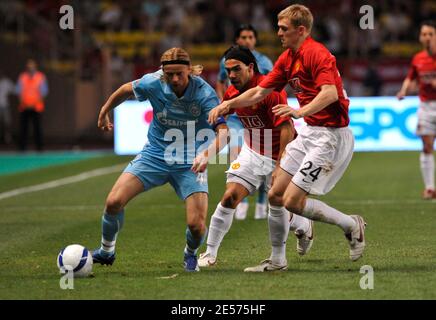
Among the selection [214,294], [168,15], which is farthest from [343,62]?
[214,294]

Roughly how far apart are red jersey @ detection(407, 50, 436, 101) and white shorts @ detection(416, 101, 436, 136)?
117 mm

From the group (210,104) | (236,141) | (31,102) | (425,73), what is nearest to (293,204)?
(210,104)

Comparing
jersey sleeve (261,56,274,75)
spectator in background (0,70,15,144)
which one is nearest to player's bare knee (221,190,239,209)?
jersey sleeve (261,56,274,75)

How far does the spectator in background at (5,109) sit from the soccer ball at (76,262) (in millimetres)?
20362

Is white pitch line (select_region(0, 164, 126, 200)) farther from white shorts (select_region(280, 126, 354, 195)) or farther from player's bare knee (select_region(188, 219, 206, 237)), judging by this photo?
white shorts (select_region(280, 126, 354, 195))

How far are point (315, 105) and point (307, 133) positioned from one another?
747 millimetres

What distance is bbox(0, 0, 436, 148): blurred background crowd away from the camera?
28.2 m

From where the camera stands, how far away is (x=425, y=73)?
14969mm

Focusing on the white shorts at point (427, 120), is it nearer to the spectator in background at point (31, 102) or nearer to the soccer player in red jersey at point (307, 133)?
the soccer player in red jersey at point (307, 133)

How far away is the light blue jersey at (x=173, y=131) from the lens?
9068mm

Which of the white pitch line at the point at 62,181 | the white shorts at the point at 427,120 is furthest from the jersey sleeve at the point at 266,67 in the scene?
the white pitch line at the point at 62,181
